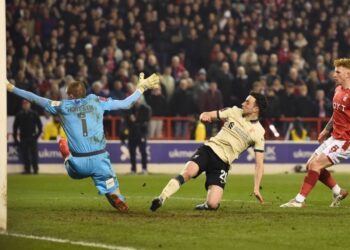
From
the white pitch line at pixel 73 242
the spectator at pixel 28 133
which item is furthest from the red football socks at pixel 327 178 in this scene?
the spectator at pixel 28 133

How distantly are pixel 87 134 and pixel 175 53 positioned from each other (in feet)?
60.3

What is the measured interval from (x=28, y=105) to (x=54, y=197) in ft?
34.7

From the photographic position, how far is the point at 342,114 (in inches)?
579

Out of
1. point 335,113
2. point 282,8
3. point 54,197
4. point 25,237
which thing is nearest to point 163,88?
point 282,8

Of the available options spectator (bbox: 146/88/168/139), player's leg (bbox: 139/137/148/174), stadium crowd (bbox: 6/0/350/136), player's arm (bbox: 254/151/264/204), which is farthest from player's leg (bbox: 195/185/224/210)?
spectator (bbox: 146/88/168/139)

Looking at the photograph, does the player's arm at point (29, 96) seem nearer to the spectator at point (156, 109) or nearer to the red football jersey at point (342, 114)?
the red football jersey at point (342, 114)

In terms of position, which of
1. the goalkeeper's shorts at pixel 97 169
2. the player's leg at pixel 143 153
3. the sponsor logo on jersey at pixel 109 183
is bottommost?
the player's leg at pixel 143 153

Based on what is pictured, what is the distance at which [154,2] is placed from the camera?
33125mm

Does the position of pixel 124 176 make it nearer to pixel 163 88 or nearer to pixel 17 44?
pixel 163 88

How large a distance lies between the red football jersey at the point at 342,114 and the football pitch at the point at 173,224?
1113 mm

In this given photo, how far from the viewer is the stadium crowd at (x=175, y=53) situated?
2912cm

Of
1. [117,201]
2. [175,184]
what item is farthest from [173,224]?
[117,201]

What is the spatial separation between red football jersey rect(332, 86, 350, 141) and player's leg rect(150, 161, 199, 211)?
2232 millimetres

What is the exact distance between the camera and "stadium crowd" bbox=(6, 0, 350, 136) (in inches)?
1147
